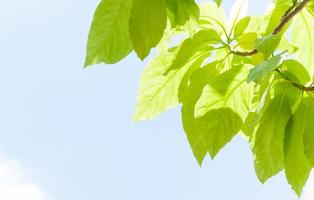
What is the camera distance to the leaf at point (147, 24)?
0.69 m

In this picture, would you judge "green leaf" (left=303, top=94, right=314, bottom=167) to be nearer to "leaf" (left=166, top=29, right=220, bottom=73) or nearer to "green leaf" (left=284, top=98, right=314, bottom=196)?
"green leaf" (left=284, top=98, right=314, bottom=196)

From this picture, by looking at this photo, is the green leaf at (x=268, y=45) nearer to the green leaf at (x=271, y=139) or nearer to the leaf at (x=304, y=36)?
the green leaf at (x=271, y=139)

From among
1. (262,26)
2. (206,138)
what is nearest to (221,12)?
(262,26)

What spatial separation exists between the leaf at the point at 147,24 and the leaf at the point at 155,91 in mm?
235

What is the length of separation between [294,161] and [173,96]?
24cm

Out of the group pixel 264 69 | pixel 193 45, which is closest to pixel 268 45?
pixel 264 69

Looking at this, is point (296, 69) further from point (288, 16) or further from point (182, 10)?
point (182, 10)

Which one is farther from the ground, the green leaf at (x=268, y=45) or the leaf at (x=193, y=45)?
the green leaf at (x=268, y=45)

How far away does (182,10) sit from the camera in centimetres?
70

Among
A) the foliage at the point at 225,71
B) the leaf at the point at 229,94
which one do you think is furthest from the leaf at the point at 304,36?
the leaf at the point at 229,94

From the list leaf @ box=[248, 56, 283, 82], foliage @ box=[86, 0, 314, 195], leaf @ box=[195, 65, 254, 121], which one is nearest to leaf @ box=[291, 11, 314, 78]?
foliage @ box=[86, 0, 314, 195]

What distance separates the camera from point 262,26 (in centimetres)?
98

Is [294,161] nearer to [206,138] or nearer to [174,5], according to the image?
[206,138]

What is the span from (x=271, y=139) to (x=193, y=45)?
0.65 feet
